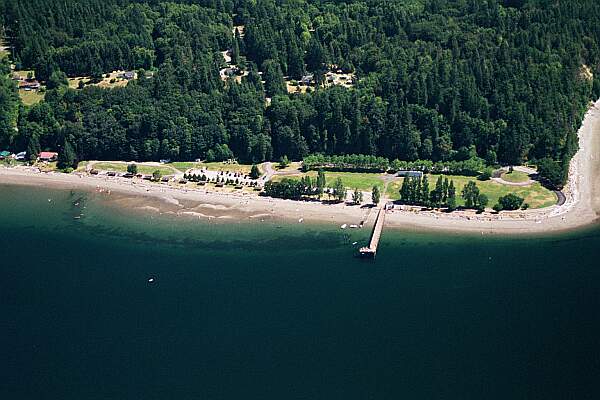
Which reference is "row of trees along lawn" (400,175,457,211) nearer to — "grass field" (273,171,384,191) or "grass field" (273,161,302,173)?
"grass field" (273,171,384,191)

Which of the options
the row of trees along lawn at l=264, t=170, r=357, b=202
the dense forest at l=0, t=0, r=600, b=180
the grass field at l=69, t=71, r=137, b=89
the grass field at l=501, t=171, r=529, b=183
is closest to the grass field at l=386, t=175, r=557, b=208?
the grass field at l=501, t=171, r=529, b=183

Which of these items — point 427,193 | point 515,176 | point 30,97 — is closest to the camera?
point 427,193

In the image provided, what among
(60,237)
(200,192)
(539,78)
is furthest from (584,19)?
(60,237)

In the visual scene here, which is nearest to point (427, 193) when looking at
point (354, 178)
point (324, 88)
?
point (354, 178)

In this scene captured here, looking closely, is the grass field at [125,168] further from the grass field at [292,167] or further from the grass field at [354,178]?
the grass field at [354,178]

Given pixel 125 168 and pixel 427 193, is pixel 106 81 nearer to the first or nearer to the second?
pixel 125 168
